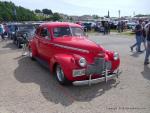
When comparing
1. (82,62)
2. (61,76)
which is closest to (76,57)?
(82,62)

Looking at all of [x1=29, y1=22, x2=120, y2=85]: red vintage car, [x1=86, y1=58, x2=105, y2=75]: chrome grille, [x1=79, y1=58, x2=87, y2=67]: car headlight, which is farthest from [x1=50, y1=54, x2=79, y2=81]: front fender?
[x1=86, y1=58, x2=105, y2=75]: chrome grille

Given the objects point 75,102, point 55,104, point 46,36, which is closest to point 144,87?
point 75,102

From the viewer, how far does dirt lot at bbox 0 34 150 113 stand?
5.89 metres

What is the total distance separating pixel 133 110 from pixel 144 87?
184 centimetres

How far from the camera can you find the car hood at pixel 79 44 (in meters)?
7.62

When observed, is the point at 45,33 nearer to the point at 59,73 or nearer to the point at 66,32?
the point at 66,32

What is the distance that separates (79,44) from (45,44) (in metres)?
2.09

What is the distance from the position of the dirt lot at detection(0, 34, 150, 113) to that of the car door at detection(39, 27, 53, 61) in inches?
27.3

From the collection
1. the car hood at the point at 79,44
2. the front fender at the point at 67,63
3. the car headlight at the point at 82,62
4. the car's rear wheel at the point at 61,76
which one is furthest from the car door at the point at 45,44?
the car headlight at the point at 82,62

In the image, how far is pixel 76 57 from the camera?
7.31 metres

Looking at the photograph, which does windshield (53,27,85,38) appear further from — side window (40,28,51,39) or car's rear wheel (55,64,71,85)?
car's rear wheel (55,64,71,85)

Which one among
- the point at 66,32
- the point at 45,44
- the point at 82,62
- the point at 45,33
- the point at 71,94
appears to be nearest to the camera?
the point at 71,94

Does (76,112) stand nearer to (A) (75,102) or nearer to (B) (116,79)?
(A) (75,102)

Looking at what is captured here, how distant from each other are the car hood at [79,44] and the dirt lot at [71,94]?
3.64 feet
